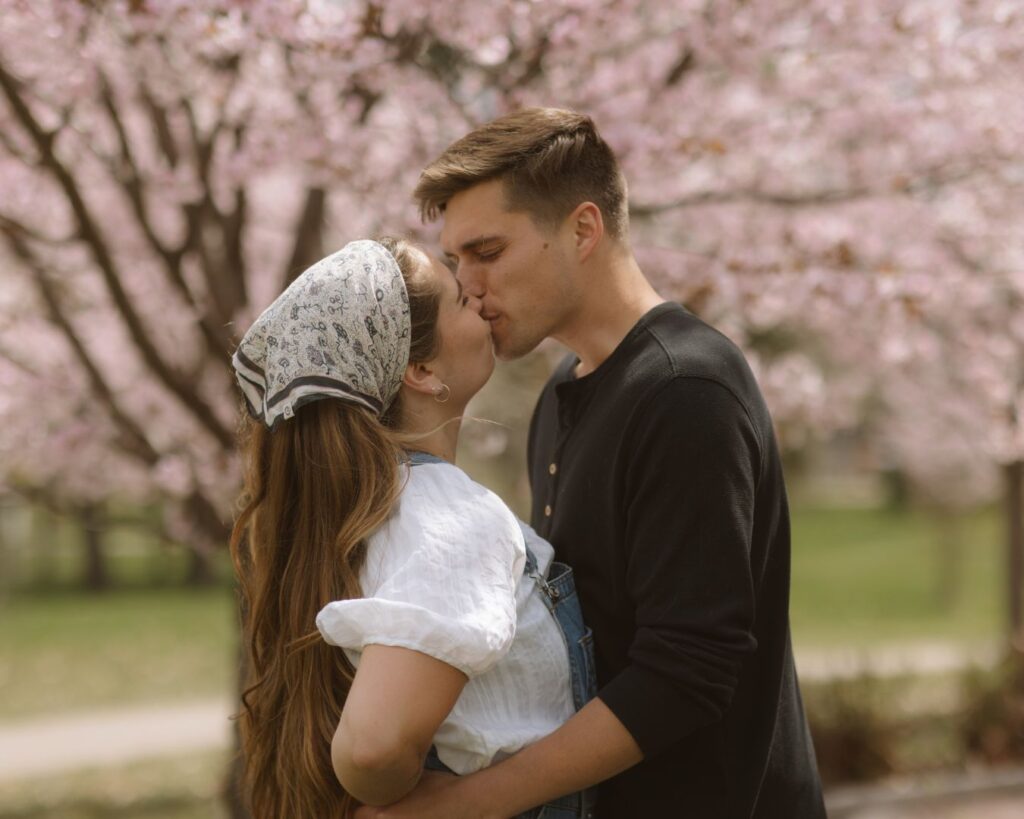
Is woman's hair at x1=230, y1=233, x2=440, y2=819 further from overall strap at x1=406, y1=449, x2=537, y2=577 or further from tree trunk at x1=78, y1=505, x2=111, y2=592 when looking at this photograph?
tree trunk at x1=78, y1=505, x2=111, y2=592

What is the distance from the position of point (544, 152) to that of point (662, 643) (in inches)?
39.7

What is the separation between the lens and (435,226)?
4.03 meters

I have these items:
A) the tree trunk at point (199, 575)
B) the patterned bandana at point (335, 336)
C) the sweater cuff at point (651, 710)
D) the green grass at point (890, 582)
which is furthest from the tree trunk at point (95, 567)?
the sweater cuff at point (651, 710)

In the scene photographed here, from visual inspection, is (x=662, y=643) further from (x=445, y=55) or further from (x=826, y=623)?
(x=826, y=623)

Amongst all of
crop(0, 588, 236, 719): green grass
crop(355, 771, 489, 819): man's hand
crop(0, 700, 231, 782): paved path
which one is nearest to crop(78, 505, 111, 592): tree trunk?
crop(0, 588, 236, 719): green grass

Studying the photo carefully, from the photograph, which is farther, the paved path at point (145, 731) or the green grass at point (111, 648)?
the green grass at point (111, 648)

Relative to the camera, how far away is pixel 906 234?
5781mm

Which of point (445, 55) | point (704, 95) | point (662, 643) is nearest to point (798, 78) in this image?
point (704, 95)

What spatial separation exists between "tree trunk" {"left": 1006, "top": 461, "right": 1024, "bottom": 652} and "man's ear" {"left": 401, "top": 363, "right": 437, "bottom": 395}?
26.0ft

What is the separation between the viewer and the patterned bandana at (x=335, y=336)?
1.92 meters

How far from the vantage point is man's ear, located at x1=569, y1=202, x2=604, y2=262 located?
7.73ft

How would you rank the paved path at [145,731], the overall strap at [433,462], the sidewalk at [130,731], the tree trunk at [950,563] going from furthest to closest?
the tree trunk at [950,563] < the sidewalk at [130,731] < the paved path at [145,731] < the overall strap at [433,462]

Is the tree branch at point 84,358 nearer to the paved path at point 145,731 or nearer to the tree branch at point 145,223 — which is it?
the tree branch at point 145,223

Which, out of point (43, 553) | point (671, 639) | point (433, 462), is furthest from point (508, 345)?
point (43, 553)
